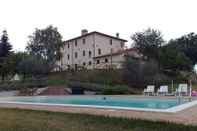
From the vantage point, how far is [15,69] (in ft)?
119

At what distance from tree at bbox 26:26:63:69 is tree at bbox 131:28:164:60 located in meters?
12.3

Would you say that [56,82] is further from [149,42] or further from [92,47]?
[92,47]

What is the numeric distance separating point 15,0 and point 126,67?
17.1m

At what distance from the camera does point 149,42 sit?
35438 mm

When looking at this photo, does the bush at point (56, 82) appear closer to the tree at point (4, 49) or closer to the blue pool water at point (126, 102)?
the blue pool water at point (126, 102)

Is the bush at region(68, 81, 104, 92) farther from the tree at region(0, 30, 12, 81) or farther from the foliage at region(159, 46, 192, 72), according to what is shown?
the tree at region(0, 30, 12, 81)

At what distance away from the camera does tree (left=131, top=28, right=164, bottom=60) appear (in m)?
34.8

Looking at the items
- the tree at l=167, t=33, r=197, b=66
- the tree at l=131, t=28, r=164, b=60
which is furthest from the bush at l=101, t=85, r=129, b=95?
the tree at l=167, t=33, r=197, b=66

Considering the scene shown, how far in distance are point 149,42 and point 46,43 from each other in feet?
50.5

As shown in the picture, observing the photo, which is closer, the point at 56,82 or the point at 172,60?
the point at 56,82

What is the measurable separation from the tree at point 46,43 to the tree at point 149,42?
12.3 metres

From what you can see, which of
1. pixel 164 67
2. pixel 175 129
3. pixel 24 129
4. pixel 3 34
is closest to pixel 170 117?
pixel 175 129

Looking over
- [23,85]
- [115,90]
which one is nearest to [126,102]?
[115,90]

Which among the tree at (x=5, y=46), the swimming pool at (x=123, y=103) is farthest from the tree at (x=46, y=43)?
the swimming pool at (x=123, y=103)
